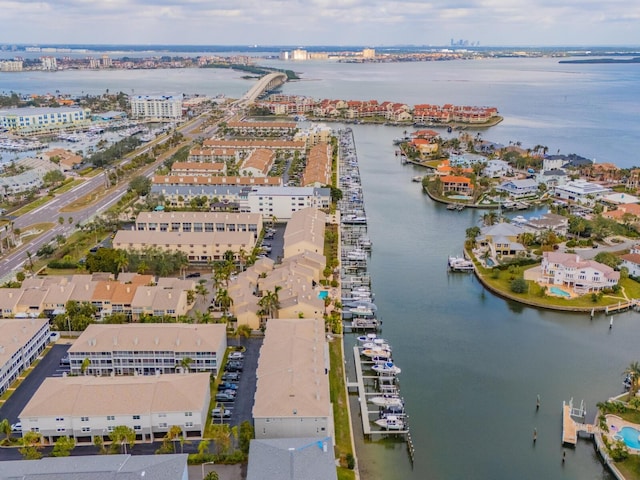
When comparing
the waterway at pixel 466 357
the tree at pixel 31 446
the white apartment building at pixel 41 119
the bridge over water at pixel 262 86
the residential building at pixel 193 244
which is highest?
the bridge over water at pixel 262 86

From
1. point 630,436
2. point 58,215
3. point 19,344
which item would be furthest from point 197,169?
point 630,436

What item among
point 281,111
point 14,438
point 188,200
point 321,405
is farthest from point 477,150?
point 14,438

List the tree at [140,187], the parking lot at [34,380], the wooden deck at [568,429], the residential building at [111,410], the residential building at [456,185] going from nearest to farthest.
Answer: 1. the residential building at [111,410]
2. the wooden deck at [568,429]
3. the parking lot at [34,380]
4. the tree at [140,187]
5. the residential building at [456,185]

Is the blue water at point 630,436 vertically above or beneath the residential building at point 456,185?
beneath

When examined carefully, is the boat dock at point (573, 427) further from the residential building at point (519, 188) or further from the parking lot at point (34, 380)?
the residential building at point (519, 188)

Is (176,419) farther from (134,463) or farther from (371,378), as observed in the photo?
(371,378)

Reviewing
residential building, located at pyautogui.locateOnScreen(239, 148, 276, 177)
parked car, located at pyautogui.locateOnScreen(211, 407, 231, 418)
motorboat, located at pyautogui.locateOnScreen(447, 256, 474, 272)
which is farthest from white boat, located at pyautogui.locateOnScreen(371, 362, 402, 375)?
residential building, located at pyautogui.locateOnScreen(239, 148, 276, 177)

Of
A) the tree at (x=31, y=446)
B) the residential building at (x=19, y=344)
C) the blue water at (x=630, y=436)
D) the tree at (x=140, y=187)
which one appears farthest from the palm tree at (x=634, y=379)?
the tree at (x=140, y=187)
